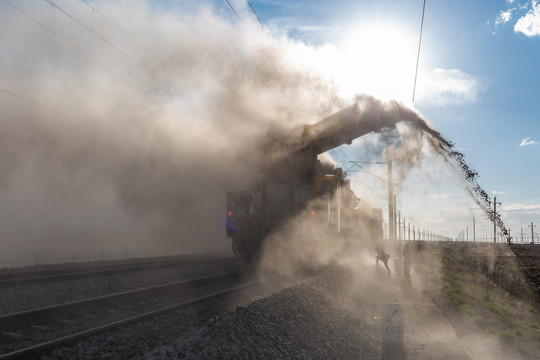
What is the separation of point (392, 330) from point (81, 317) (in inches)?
242

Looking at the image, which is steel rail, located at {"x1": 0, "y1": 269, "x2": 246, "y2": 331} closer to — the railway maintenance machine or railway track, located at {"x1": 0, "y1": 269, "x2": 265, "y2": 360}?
railway track, located at {"x1": 0, "y1": 269, "x2": 265, "y2": 360}

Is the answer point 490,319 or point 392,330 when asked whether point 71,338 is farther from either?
point 490,319

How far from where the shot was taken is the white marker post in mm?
7848

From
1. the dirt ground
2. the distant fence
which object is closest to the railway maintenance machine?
the dirt ground

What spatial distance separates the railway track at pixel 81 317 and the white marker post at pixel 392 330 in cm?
418

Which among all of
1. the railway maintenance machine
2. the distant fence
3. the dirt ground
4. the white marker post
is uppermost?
the railway maintenance machine

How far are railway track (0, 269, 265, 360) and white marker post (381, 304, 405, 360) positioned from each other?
13.7 ft

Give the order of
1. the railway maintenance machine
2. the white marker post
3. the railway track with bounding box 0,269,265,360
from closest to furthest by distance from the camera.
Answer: the railway track with bounding box 0,269,265,360, the white marker post, the railway maintenance machine

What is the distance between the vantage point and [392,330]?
314 inches

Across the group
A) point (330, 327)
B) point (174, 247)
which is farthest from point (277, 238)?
point (174, 247)

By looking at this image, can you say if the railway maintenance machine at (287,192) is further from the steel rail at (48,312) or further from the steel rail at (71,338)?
the steel rail at (71,338)

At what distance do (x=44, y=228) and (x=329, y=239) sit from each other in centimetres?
2677

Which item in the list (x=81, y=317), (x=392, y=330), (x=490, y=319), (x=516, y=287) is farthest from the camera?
(x=516, y=287)

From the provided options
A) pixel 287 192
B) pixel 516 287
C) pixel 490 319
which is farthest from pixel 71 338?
pixel 516 287
